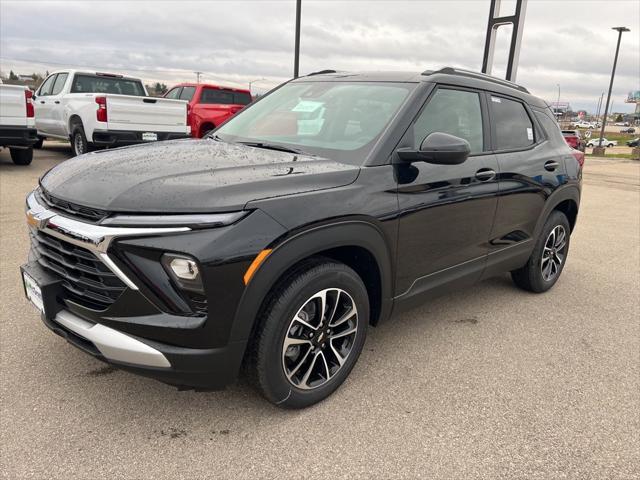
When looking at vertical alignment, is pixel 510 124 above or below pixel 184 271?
above

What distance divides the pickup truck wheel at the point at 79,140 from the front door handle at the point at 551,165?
29.3ft

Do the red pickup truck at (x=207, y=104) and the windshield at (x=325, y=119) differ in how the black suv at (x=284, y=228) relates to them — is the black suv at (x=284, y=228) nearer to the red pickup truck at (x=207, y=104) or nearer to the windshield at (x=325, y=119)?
the windshield at (x=325, y=119)

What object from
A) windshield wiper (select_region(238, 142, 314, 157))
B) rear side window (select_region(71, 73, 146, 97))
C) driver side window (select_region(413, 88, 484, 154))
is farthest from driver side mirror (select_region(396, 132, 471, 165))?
rear side window (select_region(71, 73, 146, 97))

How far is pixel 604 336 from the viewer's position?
12.7 ft

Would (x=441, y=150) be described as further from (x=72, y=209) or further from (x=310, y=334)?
(x=72, y=209)

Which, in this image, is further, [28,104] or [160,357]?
[28,104]

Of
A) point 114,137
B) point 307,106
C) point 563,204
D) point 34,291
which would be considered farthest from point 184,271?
point 114,137

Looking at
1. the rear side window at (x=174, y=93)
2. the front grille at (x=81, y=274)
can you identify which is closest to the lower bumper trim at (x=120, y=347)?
the front grille at (x=81, y=274)

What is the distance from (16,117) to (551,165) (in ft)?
30.7

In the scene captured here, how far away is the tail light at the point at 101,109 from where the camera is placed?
9750 millimetres

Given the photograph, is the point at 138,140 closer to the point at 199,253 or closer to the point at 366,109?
the point at 366,109

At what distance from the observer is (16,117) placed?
377 inches

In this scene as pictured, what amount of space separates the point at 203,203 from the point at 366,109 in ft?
4.82

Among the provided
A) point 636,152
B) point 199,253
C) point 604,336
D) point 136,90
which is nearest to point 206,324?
point 199,253
